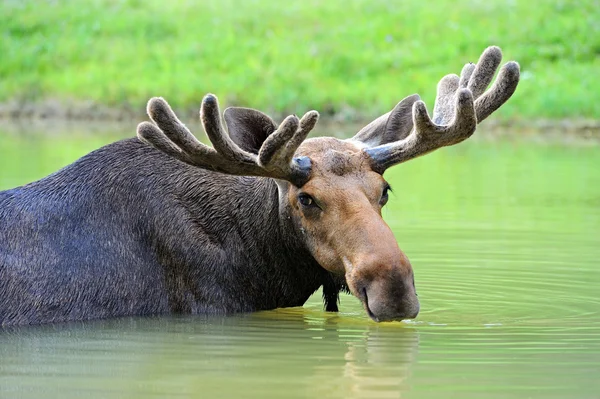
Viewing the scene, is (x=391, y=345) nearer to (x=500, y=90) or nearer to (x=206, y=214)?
(x=206, y=214)

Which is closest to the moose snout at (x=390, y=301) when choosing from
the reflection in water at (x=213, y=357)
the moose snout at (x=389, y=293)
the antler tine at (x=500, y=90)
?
the moose snout at (x=389, y=293)

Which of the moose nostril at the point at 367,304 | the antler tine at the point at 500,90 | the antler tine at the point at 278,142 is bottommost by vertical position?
the moose nostril at the point at 367,304

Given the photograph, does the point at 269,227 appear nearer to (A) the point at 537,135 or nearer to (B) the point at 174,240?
(B) the point at 174,240

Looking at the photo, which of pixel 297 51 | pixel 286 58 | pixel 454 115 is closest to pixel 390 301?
pixel 454 115

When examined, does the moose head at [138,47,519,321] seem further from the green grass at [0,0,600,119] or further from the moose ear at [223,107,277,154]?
the green grass at [0,0,600,119]

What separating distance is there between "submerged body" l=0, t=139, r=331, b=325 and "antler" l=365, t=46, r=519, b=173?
0.83m

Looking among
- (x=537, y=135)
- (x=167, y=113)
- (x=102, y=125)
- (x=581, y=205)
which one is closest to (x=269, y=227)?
(x=167, y=113)

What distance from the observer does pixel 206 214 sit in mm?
8281

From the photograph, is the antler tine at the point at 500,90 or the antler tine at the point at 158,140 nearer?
the antler tine at the point at 158,140

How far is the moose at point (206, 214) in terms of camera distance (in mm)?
7625

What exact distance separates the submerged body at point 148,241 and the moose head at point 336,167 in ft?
1.26

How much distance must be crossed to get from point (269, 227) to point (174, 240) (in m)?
0.60

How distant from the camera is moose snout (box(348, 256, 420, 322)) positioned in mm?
7008

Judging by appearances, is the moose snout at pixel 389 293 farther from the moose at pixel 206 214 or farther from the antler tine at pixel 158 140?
the antler tine at pixel 158 140
